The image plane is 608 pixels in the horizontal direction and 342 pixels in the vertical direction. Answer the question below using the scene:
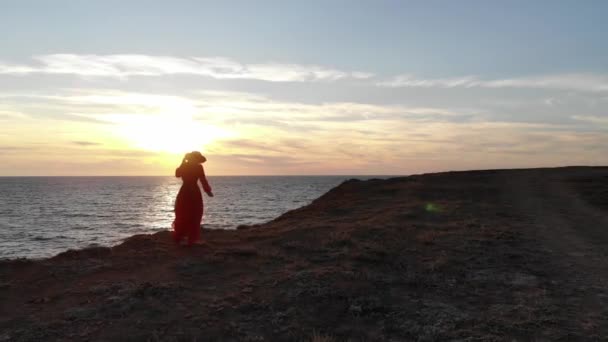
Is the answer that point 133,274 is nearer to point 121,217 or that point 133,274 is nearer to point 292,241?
point 292,241

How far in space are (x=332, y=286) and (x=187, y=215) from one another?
5.80 m

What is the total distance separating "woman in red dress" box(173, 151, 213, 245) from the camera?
42.2 ft

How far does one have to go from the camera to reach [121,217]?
53.9 meters

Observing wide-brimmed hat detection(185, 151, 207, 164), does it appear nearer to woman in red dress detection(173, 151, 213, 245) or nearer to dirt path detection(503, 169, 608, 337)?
woman in red dress detection(173, 151, 213, 245)

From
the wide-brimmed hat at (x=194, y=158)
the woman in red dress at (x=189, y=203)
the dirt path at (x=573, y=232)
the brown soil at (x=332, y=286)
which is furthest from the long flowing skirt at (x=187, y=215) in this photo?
the dirt path at (x=573, y=232)

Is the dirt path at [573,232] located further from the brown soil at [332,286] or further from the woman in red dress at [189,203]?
the woman in red dress at [189,203]

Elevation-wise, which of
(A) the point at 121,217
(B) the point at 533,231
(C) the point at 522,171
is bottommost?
(A) the point at 121,217

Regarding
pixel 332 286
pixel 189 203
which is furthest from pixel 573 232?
pixel 189 203

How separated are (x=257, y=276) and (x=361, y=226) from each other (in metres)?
6.34

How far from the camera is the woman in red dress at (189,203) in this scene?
12859 millimetres

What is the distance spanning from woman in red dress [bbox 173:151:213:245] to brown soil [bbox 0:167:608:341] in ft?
1.98

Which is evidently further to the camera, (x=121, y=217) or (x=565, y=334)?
(x=121, y=217)

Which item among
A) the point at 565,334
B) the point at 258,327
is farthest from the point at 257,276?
the point at 565,334

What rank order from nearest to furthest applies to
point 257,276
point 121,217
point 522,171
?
point 257,276, point 522,171, point 121,217
